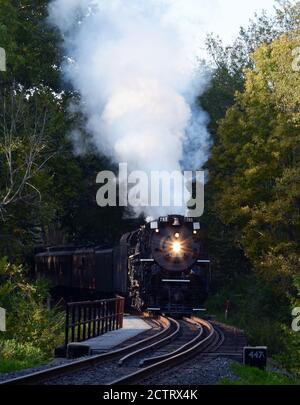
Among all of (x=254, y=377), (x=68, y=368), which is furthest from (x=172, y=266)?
(x=68, y=368)

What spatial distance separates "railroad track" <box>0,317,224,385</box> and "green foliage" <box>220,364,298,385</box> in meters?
1.43

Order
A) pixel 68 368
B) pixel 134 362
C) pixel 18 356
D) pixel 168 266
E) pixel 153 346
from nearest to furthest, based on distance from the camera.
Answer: pixel 68 368, pixel 134 362, pixel 18 356, pixel 153 346, pixel 168 266

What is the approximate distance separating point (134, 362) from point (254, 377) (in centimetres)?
307

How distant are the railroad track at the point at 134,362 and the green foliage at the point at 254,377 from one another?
4.70ft

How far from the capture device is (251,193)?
43.3 metres

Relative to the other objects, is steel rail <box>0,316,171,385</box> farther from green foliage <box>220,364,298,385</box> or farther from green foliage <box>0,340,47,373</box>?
green foliage <box>220,364,298,385</box>

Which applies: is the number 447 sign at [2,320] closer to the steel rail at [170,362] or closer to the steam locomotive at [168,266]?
the steel rail at [170,362]

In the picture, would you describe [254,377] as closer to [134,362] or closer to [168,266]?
[134,362]

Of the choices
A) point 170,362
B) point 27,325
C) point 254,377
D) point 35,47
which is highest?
point 35,47

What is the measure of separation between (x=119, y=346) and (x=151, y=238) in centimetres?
918

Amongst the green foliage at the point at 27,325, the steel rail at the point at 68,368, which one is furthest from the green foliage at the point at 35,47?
the steel rail at the point at 68,368

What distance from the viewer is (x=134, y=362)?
19.4m

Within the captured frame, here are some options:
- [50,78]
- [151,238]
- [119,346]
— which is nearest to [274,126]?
[50,78]

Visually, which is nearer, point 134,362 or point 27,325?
point 134,362
